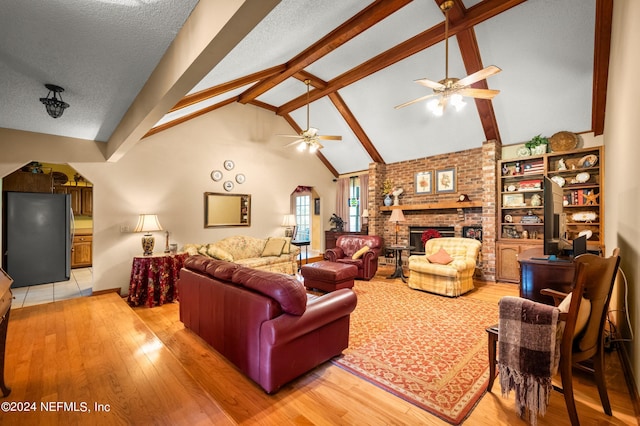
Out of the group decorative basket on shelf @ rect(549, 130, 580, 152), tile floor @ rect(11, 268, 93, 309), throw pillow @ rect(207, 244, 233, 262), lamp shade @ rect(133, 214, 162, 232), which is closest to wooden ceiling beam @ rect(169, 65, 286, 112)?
lamp shade @ rect(133, 214, 162, 232)

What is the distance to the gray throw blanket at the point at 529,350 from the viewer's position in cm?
155

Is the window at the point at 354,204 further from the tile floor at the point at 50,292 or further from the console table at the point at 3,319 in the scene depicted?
the console table at the point at 3,319

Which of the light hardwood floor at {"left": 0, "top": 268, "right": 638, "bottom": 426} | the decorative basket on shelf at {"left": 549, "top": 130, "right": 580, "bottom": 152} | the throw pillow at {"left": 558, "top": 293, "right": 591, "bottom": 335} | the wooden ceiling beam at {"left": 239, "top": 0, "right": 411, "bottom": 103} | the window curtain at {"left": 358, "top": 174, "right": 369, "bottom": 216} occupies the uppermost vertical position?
the wooden ceiling beam at {"left": 239, "top": 0, "right": 411, "bottom": 103}

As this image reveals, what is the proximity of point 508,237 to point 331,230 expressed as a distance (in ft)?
14.3

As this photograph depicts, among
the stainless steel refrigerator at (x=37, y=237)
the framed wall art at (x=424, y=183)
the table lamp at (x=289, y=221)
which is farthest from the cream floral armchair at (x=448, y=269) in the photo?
the stainless steel refrigerator at (x=37, y=237)

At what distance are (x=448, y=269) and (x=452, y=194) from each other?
2.46m

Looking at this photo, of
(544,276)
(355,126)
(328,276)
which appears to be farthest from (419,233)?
(544,276)

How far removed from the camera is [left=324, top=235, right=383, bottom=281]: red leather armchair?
5.18 metres

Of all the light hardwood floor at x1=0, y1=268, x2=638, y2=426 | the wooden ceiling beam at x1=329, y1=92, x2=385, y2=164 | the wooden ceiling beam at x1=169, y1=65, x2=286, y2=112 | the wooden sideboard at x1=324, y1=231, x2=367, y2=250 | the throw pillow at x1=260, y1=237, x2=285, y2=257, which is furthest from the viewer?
the wooden sideboard at x1=324, y1=231, x2=367, y2=250

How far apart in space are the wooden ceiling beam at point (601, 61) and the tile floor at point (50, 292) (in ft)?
25.7

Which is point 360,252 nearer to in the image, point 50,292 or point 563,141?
point 563,141

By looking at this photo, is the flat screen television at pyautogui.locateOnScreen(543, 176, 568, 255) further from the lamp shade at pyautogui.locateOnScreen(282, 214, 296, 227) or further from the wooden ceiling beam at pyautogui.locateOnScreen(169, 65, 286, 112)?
the lamp shade at pyautogui.locateOnScreen(282, 214, 296, 227)

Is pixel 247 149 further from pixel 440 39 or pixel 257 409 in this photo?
pixel 257 409

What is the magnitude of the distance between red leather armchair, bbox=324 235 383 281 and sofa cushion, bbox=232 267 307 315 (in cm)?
327
